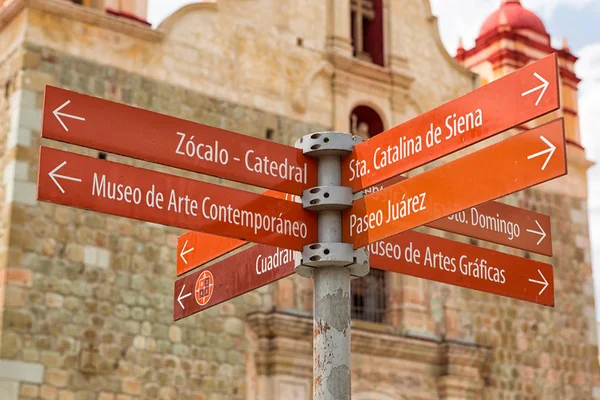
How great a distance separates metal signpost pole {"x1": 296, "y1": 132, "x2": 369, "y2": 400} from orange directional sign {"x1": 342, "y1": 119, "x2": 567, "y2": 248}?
3.6 inches

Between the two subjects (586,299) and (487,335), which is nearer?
(487,335)

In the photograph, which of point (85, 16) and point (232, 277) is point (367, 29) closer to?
point (85, 16)

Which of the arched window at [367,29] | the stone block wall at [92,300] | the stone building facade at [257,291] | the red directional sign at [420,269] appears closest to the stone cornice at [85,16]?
the stone building facade at [257,291]

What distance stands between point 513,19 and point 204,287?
1352 centimetres

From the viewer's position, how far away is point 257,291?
14.7 m

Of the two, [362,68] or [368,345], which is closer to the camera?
[368,345]

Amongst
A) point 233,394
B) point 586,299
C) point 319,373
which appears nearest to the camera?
point 319,373

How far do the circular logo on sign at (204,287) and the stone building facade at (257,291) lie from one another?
629cm

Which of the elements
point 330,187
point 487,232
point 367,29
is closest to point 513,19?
point 367,29

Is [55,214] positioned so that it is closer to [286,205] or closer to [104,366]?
[104,366]

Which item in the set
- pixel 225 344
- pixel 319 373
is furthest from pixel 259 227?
pixel 225 344

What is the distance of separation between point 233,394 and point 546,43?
8886mm

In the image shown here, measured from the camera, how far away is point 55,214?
43.4 ft

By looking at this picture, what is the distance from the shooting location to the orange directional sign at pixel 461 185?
17.3ft
